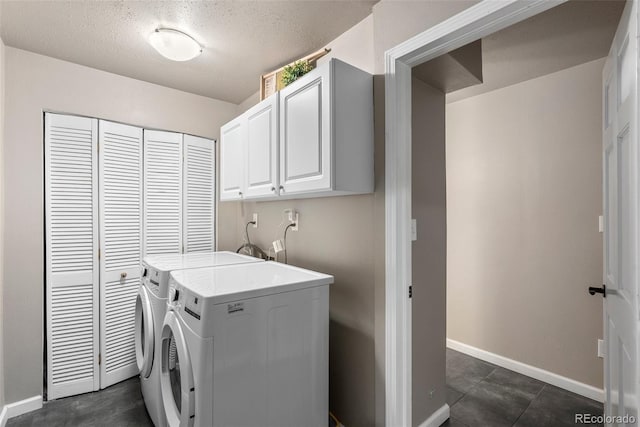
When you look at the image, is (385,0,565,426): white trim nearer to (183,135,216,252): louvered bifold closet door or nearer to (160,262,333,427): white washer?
(160,262,333,427): white washer

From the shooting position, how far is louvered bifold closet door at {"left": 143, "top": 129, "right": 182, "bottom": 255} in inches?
104

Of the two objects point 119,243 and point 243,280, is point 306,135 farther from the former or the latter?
point 119,243

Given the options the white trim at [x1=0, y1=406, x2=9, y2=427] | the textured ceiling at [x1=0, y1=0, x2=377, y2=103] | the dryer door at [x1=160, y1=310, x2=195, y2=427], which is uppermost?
the textured ceiling at [x1=0, y1=0, x2=377, y2=103]

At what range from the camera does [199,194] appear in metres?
2.95

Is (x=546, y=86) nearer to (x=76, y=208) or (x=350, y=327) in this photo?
(x=350, y=327)

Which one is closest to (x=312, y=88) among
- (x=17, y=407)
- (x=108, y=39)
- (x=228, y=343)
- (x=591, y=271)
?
(x=228, y=343)

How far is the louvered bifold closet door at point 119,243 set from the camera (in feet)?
7.83

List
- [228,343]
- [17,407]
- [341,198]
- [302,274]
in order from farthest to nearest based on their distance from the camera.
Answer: [17,407]
[341,198]
[302,274]
[228,343]

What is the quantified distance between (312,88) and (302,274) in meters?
0.99

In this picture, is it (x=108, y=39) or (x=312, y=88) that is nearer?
(x=312, y=88)

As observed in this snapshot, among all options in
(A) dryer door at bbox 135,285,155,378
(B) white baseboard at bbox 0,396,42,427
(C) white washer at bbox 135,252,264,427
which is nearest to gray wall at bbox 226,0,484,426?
(C) white washer at bbox 135,252,264,427

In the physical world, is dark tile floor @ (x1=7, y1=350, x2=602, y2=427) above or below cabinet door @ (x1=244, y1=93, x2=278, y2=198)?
below

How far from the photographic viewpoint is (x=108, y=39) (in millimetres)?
1979

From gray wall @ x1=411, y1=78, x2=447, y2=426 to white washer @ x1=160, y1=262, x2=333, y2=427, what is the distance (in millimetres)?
609
